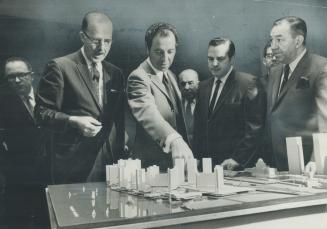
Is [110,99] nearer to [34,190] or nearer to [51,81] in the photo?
[51,81]

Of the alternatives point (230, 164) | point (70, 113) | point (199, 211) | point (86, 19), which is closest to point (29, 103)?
point (70, 113)

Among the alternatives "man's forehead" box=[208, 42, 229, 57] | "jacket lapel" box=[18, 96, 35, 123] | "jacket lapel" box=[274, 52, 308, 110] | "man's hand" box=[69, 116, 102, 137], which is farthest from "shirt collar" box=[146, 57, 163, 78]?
"jacket lapel" box=[274, 52, 308, 110]

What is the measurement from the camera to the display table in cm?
170

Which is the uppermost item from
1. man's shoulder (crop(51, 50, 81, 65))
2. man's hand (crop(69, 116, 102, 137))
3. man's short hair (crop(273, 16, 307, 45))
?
man's short hair (crop(273, 16, 307, 45))

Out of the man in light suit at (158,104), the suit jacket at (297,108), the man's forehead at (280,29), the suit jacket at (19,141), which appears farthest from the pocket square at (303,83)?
the suit jacket at (19,141)

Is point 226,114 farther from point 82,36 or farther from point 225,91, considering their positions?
point 82,36

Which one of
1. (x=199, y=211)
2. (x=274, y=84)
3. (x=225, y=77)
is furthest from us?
(x=274, y=84)

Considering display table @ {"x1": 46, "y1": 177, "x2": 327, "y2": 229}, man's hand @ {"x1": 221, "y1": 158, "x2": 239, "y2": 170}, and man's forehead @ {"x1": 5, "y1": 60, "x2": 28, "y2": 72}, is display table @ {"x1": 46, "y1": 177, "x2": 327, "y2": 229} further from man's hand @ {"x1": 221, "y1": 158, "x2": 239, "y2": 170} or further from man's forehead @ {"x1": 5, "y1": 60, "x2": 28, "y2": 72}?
man's hand @ {"x1": 221, "y1": 158, "x2": 239, "y2": 170}

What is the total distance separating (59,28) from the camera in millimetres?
3598

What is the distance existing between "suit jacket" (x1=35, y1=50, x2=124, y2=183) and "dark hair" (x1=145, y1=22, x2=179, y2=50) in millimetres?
531

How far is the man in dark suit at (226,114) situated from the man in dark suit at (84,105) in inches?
36.0

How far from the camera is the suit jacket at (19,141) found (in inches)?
134

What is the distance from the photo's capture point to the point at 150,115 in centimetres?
392

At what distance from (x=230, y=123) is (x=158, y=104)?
838 millimetres
